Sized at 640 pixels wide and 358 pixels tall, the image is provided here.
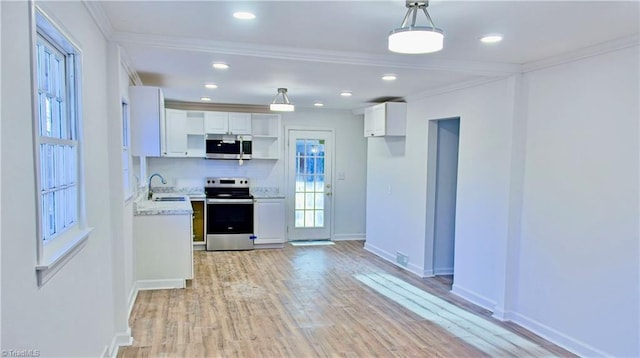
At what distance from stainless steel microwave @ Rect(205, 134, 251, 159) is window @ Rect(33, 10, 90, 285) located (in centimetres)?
482

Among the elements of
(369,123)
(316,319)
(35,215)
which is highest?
(369,123)

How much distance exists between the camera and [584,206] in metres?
3.39

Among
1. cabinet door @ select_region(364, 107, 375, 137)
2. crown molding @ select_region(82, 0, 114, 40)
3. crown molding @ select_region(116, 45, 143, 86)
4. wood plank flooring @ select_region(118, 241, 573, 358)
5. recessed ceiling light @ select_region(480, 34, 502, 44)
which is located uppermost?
recessed ceiling light @ select_region(480, 34, 502, 44)

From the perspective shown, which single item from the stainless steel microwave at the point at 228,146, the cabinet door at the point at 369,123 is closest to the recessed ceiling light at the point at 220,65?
the cabinet door at the point at 369,123

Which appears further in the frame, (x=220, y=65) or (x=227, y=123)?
(x=227, y=123)

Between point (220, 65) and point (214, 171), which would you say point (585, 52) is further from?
point (214, 171)

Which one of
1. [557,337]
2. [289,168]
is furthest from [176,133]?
[557,337]

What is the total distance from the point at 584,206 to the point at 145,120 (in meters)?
4.02

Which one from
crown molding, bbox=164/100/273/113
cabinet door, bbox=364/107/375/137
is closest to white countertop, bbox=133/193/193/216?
crown molding, bbox=164/100/273/113

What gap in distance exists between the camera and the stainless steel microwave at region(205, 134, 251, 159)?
7.11 metres

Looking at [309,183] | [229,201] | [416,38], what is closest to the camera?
[416,38]

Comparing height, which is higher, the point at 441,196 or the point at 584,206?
the point at 584,206

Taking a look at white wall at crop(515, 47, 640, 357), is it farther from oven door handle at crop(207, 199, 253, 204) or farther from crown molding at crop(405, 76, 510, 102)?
oven door handle at crop(207, 199, 253, 204)

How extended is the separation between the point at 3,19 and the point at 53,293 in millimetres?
1089
